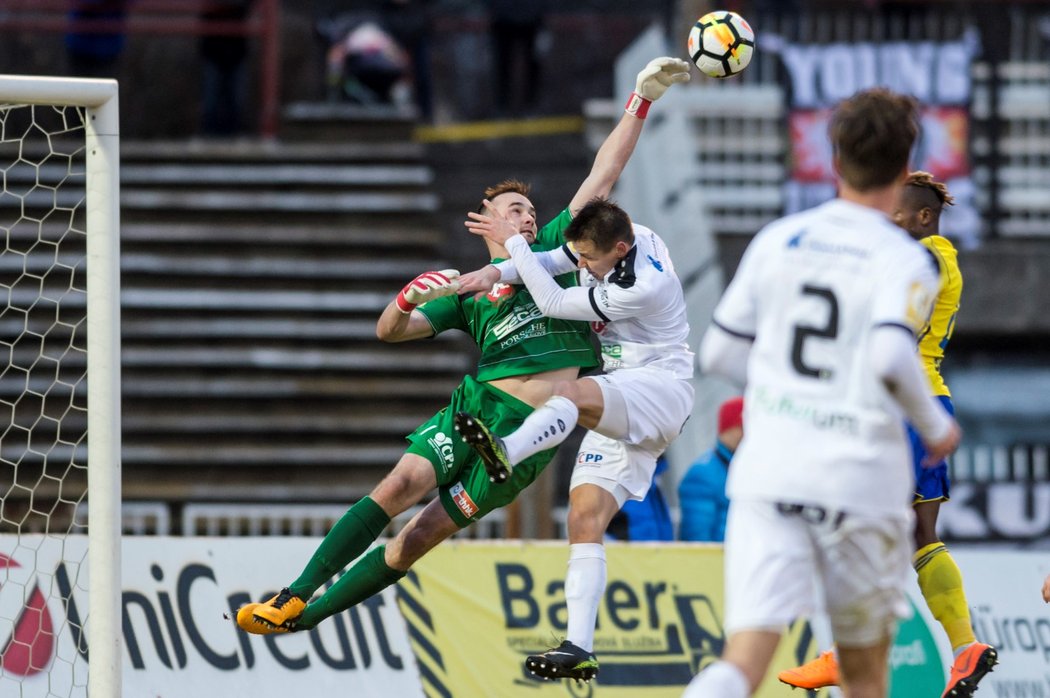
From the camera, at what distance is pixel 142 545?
8.84m

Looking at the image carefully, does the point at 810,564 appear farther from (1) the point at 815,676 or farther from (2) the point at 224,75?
(2) the point at 224,75

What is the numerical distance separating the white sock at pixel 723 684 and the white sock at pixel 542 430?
1907 mm

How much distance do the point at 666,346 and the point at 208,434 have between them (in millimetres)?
6589

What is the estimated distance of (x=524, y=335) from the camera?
23.4 feet

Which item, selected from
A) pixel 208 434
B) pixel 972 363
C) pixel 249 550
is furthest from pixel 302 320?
pixel 972 363

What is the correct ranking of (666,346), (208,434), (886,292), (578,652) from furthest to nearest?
1. (208,434)
2. (666,346)
3. (578,652)
4. (886,292)

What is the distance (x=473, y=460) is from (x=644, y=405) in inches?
30.4

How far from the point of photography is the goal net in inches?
266

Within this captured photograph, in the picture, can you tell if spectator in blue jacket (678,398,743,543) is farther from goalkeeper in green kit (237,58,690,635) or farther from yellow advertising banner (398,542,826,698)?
goalkeeper in green kit (237,58,690,635)

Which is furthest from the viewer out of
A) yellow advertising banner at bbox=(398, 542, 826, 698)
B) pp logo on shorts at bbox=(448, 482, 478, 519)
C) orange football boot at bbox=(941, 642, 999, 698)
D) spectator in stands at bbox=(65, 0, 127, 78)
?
spectator in stands at bbox=(65, 0, 127, 78)

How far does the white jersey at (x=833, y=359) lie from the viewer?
461 cm

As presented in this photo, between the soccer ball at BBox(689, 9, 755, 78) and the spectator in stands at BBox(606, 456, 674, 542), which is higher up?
the soccer ball at BBox(689, 9, 755, 78)

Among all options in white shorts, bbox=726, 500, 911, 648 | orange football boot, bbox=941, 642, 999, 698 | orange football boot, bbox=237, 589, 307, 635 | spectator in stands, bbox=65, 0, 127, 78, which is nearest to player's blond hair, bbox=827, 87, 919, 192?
white shorts, bbox=726, 500, 911, 648

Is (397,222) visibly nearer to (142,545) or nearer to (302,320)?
(302,320)
